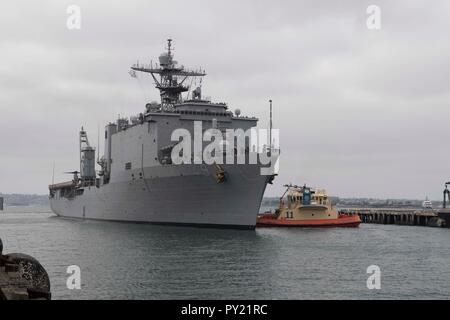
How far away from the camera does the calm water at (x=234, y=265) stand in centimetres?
1883

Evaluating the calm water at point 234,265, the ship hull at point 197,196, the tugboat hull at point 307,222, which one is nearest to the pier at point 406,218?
the tugboat hull at point 307,222

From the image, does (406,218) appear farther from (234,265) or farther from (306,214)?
(234,265)

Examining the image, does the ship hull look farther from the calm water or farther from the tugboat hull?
the tugboat hull

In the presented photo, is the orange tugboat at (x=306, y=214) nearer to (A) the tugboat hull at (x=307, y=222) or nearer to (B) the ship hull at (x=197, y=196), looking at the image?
(A) the tugboat hull at (x=307, y=222)

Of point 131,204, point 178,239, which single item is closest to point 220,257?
point 178,239

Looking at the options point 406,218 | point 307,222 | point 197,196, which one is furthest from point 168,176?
point 406,218

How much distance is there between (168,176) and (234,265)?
18279 mm

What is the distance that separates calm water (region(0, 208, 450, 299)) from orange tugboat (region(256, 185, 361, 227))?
44.2 feet

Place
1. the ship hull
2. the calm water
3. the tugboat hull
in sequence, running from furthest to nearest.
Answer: the tugboat hull, the ship hull, the calm water

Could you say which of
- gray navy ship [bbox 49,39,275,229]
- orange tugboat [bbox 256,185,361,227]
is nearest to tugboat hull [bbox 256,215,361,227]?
orange tugboat [bbox 256,185,361,227]

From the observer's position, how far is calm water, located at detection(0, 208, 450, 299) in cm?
1883

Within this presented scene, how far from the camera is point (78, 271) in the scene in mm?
22328

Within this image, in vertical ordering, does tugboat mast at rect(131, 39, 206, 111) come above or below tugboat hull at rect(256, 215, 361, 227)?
above

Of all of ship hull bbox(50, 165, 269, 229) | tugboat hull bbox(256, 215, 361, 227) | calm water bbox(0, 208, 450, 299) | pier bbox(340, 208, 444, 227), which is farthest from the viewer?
pier bbox(340, 208, 444, 227)
